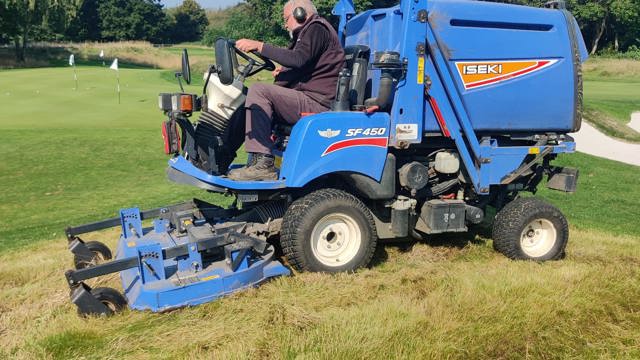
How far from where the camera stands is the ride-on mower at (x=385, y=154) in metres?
4.25

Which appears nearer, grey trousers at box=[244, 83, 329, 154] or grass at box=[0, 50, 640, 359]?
grass at box=[0, 50, 640, 359]

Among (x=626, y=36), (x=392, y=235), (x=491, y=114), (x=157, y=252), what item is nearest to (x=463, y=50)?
(x=491, y=114)

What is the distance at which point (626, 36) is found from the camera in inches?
2162

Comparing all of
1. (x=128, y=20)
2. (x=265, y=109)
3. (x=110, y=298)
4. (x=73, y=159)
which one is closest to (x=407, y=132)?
(x=265, y=109)

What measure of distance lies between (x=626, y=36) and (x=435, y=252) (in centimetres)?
5928

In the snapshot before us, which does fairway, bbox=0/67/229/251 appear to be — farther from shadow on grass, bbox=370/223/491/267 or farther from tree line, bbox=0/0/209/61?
Answer: tree line, bbox=0/0/209/61

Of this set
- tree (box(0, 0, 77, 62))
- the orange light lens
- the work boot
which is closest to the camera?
the orange light lens

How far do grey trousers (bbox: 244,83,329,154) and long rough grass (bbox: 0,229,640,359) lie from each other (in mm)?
1074

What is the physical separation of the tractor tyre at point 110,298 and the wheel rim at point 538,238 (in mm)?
3435

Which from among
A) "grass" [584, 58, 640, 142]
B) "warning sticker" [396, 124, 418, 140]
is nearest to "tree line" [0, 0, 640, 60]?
"grass" [584, 58, 640, 142]

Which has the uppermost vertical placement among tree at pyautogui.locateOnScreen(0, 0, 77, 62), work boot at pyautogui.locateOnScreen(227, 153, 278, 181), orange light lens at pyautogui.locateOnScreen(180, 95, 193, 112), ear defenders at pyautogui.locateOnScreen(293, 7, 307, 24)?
tree at pyautogui.locateOnScreen(0, 0, 77, 62)

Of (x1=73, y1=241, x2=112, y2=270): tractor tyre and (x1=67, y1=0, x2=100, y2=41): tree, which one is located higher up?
(x1=67, y1=0, x2=100, y2=41): tree

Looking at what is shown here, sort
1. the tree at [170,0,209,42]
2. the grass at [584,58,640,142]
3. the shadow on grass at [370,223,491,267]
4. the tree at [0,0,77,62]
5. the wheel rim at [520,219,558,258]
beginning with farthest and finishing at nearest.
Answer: the tree at [170,0,209,42] < the tree at [0,0,77,62] < the grass at [584,58,640,142] < the shadow on grass at [370,223,491,267] < the wheel rim at [520,219,558,258]

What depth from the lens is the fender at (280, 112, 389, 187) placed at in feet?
14.1
